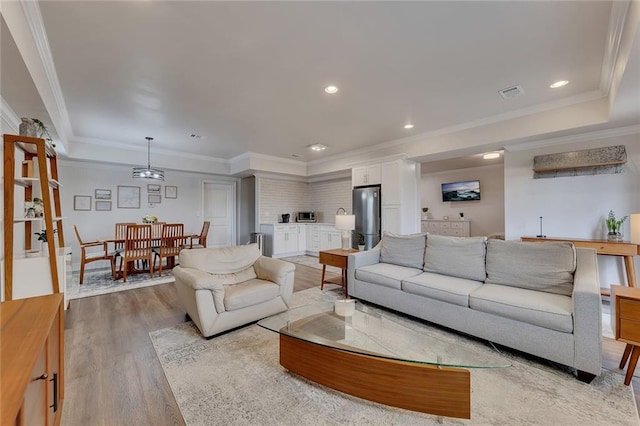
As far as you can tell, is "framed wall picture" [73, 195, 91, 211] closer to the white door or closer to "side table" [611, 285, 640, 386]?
the white door

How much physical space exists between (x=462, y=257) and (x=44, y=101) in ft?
15.6

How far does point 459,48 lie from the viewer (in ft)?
7.78

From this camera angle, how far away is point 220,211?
25.0 ft

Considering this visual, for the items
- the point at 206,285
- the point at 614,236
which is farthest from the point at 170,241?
the point at 614,236

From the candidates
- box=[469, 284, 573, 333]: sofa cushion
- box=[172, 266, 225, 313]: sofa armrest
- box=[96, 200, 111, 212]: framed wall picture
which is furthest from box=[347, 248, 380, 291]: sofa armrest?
box=[96, 200, 111, 212]: framed wall picture

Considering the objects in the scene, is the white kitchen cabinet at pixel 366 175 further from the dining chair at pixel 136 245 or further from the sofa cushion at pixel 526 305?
the dining chair at pixel 136 245

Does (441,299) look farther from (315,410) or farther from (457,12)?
(457,12)

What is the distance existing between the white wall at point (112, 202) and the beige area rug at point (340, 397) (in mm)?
4965

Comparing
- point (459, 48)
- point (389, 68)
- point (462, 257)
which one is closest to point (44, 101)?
point (389, 68)

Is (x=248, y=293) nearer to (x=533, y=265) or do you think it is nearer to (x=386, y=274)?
(x=386, y=274)

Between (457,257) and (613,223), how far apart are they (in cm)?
228

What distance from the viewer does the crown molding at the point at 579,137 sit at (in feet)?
11.1

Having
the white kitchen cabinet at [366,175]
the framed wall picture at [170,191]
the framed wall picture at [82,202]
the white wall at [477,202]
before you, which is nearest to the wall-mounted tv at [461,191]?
the white wall at [477,202]

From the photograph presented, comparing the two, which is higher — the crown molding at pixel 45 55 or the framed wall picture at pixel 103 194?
the crown molding at pixel 45 55
